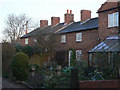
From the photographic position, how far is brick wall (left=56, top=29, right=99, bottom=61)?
82.6 ft

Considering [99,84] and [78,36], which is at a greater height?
[78,36]

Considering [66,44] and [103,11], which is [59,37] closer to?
[66,44]

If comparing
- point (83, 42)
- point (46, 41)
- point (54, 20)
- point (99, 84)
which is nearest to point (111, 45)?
point (83, 42)

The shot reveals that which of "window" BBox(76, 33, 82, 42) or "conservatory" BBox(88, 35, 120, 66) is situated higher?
"window" BBox(76, 33, 82, 42)

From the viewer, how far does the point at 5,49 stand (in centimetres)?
1777

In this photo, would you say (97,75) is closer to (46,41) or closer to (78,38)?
(78,38)

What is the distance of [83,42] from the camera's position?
2697 centimetres

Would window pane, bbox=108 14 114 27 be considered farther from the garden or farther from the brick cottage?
the garden

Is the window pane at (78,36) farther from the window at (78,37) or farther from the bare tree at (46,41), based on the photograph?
the bare tree at (46,41)

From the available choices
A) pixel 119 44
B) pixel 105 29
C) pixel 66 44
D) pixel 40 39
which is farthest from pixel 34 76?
pixel 66 44

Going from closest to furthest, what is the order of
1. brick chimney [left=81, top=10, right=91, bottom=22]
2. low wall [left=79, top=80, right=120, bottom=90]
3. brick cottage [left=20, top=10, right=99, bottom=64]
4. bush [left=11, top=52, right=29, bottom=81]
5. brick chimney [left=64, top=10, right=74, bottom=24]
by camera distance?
low wall [left=79, top=80, right=120, bottom=90]
bush [left=11, top=52, right=29, bottom=81]
brick cottage [left=20, top=10, right=99, bottom=64]
brick chimney [left=81, top=10, right=91, bottom=22]
brick chimney [left=64, top=10, right=74, bottom=24]

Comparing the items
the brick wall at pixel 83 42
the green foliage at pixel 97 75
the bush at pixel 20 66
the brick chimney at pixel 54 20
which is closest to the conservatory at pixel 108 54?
the green foliage at pixel 97 75

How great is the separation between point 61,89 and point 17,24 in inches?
1751

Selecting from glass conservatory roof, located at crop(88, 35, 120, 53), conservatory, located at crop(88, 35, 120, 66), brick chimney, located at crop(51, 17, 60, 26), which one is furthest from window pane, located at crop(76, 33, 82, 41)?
brick chimney, located at crop(51, 17, 60, 26)
